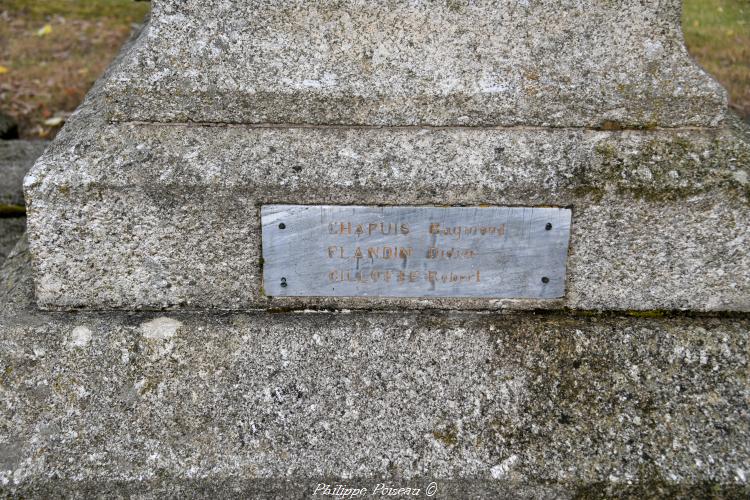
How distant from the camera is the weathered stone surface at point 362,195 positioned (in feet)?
6.37

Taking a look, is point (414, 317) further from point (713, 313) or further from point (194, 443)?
point (713, 313)

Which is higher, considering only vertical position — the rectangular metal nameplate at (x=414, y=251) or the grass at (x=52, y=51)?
the rectangular metal nameplate at (x=414, y=251)

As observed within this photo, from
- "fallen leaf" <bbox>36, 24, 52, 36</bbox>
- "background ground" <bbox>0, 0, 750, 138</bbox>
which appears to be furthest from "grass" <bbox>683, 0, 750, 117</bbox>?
"fallen leaf" <bbox>36, 24, 52, 36</bbox>

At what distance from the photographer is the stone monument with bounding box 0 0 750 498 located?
1900mm

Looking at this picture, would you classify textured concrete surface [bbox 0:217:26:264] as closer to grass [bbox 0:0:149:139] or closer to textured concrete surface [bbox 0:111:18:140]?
textured concrete surface [bbox 0:111:18:140]

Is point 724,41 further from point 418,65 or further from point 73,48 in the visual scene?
point 73,48

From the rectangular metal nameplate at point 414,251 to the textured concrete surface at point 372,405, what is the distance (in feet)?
0.37

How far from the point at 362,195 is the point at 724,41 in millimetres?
4709

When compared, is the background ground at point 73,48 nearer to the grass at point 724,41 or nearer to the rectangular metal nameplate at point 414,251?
the grass at point 724,41

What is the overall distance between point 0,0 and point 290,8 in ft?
21.7

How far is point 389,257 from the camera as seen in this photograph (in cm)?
203

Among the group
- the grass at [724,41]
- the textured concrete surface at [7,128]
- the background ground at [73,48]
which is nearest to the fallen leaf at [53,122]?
Answer: the background ground at [73,48]

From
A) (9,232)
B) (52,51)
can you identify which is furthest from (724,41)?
(52,51)

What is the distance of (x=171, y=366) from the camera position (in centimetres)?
196
